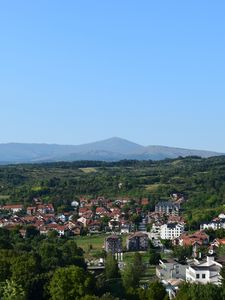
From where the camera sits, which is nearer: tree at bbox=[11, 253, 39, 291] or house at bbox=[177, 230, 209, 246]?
tree at bbox=[11, 253, 39, 291]

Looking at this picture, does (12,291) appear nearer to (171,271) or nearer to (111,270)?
(111,270)

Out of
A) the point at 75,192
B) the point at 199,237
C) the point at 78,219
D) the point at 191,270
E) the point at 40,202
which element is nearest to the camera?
the point at 191,270

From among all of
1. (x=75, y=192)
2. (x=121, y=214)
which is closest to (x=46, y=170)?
(x=75, y=192)

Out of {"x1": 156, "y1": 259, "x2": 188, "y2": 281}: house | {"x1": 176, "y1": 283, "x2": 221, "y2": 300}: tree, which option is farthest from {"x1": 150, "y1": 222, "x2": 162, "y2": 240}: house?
{"x1": 176, "y1": 283, "x2": 221, "y2": 300}: tree

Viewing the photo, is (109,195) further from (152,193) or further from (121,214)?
(121,214)

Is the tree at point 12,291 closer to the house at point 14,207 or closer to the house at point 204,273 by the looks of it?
the house at point 204,273

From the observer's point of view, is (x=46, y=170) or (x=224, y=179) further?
(x=46, y=170)

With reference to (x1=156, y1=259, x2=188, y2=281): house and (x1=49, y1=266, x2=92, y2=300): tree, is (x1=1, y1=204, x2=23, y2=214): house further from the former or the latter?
(x1=49, y1=266, x2=92, y2=300): tree
